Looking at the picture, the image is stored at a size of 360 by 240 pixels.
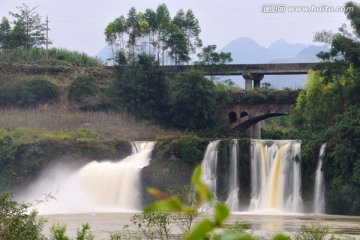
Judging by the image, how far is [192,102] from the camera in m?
42.1

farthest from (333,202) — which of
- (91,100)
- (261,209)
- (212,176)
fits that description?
(91,100)

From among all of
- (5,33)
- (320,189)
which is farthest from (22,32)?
(320,189)

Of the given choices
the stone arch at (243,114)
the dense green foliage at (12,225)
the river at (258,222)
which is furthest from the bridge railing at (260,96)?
the dense green foliage at (12,225)

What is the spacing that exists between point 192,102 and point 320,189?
1086 centimetres

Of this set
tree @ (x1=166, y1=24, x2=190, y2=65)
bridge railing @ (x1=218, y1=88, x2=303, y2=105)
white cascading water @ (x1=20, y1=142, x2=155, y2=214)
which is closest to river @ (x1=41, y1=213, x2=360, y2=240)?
white cascading water @ (x1=20, y1=142, x2=155, y2=214)

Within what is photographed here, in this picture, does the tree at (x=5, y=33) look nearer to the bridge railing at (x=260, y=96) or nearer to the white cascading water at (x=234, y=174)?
the bridge railing at (x=260, y=96)

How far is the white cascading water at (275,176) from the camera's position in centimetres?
3447

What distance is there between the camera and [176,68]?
48.6 metres

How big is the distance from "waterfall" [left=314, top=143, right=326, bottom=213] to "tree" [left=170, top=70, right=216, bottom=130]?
9403 mm

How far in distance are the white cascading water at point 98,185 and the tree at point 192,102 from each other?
14.2 ft

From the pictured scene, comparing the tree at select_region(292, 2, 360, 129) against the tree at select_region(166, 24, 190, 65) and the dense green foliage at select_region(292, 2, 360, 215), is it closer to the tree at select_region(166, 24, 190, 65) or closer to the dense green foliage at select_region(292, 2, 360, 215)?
the dense green foliage at select_region(292, 2, 360, 215)

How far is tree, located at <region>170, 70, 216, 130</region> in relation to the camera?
138ft

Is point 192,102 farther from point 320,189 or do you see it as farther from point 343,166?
point 343,166

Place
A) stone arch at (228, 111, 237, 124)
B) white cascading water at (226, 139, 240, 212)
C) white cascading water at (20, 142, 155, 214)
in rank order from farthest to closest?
1. stone arch at (228, 111, 237, 124)
2. white cascading water at (226, 139, 240, 212)
3. white cascading water at (20, 142, 155, 214)
